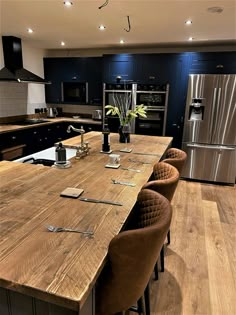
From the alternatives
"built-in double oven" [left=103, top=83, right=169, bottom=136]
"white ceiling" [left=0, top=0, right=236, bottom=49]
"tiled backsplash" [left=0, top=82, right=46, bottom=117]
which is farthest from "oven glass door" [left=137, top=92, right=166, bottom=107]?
"tiled backsplash" [left=0, top=82, right=46, bottom=117]

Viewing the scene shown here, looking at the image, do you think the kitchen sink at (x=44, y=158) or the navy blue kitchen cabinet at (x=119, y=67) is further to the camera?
the navy blue kitchen cabinet at (x=119, y=67)

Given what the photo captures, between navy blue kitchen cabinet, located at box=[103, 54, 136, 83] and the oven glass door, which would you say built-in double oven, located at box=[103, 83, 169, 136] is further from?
navy blue kitchen cabinet, located at box=[103, 54, 136, 83]

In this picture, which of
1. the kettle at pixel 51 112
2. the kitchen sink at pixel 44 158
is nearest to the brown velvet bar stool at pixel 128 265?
the kitchen sink at pixel 44 158

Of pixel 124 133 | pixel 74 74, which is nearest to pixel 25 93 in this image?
pixel 74 74

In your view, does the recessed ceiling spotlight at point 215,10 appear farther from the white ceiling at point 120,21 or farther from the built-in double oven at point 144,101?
the built-in double oven at point 144,101

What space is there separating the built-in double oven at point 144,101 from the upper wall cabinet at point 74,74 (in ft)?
1.70

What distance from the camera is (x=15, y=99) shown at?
15.5 feet

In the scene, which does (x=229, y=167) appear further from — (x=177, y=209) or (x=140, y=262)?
(x=140, y=262)

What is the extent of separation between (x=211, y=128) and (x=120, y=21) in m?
2.31

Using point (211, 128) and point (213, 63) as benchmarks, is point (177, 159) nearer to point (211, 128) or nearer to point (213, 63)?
point (211, 128)

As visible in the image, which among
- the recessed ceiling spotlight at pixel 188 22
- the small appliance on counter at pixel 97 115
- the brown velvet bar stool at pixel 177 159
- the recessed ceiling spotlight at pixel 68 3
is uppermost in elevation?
the recessed ceiling spotlight at pixel 188 22

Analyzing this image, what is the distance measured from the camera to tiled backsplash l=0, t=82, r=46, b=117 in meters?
4.46

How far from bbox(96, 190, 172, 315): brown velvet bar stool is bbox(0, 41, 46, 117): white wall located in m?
4.26

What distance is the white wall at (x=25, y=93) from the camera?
4.49 m
